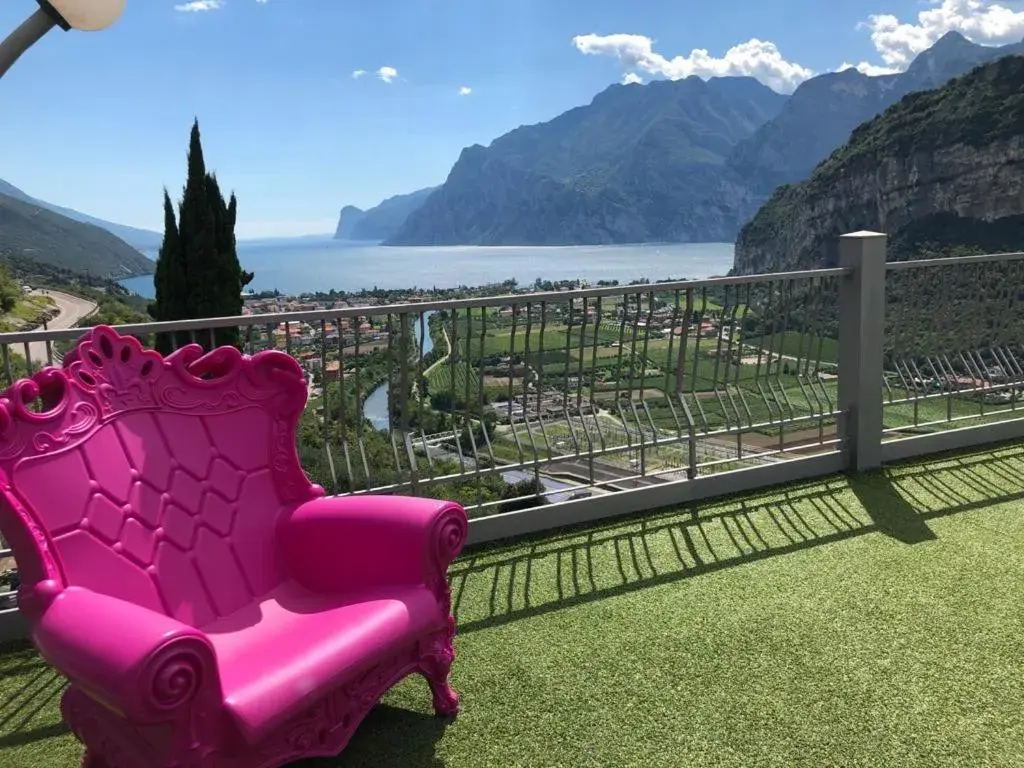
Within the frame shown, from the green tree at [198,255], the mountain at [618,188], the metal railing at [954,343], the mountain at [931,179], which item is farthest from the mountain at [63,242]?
the mountain at [618,188]

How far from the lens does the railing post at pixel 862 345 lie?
423cm

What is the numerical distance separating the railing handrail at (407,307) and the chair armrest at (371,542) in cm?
111

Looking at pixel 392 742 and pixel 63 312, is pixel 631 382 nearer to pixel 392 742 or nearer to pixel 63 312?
pixel 392 742

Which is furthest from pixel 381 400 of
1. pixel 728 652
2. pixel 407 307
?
pixel 728 652

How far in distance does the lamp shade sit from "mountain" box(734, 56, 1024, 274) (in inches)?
951

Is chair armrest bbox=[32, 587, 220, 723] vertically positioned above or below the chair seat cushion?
above

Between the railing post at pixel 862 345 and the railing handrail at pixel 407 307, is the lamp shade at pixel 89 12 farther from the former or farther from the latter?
the railing post at pixel 862 345

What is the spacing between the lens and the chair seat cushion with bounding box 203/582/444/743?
164cm

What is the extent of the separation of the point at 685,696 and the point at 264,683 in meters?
1.32

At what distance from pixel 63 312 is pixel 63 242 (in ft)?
128

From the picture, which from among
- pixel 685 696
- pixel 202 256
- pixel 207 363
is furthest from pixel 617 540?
pixel 202 256

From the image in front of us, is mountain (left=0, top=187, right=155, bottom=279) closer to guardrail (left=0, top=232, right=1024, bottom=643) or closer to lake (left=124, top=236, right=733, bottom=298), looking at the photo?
lake (left=124, top=236, right=733, bottom=298)

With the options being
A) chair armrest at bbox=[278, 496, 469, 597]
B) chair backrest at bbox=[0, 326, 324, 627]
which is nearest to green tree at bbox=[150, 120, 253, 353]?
chair backrest at bbox=[0, 326, 324, 627]

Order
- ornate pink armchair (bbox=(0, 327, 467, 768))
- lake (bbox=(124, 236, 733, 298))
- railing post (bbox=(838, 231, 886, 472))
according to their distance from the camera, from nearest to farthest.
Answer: ornate pink armchair (bbox=(0, 327, 467, 768))
railing post (bbox=(838, 231, 886, 472))
lake (bbox=(124, 236, 733, 298))
